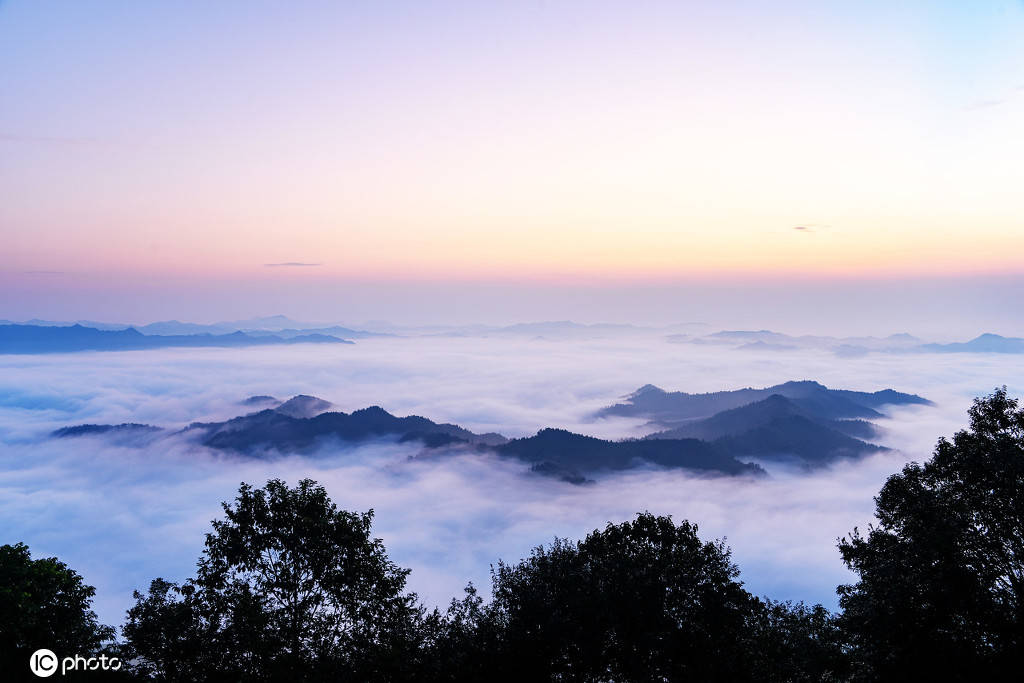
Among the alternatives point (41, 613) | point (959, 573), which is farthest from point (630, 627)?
point (41, 613)

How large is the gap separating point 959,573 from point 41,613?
142 ft

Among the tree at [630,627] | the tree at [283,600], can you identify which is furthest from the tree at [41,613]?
the tree at [630,627]

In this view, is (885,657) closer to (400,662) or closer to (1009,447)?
(1009,447)

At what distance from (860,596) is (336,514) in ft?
82.5

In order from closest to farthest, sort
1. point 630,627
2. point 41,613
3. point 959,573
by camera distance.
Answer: point 959,573 → point 630,627 → point 41,613

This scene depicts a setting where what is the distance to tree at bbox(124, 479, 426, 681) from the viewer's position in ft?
73.8

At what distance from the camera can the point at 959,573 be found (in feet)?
68.2

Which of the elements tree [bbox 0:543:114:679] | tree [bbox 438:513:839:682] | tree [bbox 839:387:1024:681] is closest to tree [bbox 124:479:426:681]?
tree [bbox 438:513:839:682]

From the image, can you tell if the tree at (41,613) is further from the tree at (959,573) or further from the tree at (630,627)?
the tree at (959,573)

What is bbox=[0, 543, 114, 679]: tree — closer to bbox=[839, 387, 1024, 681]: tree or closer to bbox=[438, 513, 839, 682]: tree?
bbox=[438, 513, 839, 682]: tree

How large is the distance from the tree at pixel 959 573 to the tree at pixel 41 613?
35.7m

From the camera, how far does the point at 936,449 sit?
2423 centimetres

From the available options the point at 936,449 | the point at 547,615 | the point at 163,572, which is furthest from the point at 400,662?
the point at 163,572

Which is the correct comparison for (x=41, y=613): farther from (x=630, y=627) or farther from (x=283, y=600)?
(x=630, y=627)
